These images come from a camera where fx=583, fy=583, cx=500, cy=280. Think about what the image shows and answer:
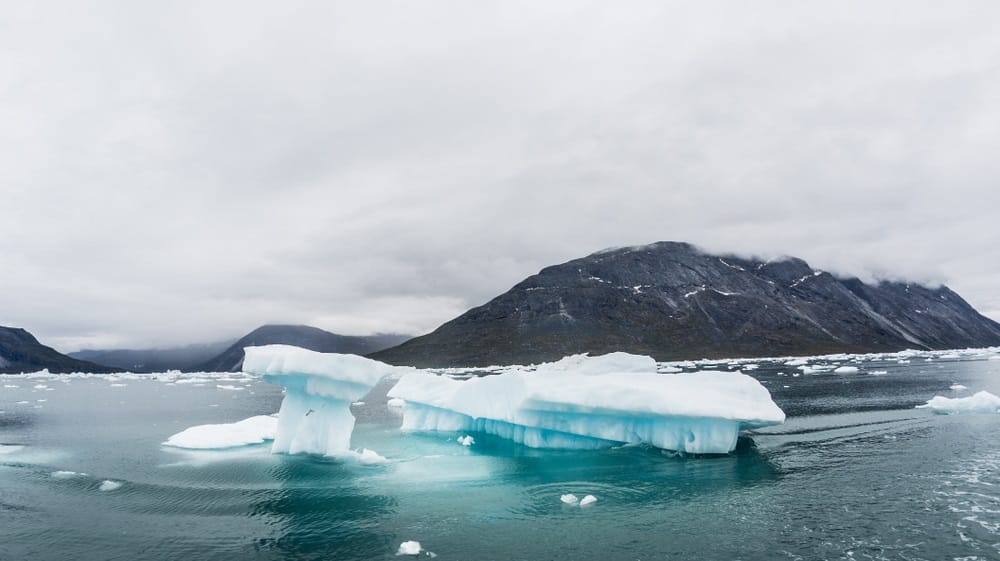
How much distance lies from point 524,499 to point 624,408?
7.96m

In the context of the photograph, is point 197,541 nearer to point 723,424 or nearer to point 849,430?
point 723,424

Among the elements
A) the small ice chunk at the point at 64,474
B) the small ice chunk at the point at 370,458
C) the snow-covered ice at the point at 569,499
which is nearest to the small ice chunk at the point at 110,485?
the small ice chunk at the point at 64,474

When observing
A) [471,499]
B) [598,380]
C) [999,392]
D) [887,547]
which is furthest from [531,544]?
[999,392]

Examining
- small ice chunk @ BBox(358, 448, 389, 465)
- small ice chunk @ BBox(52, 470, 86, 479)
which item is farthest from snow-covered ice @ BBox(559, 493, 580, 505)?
small ice chunk @ BBox(52, 470, 86, 479)

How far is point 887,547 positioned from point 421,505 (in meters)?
13.0

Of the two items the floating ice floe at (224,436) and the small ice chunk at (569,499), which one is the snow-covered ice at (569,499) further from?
the floating ice floe at (224,436)

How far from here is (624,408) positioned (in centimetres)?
2588

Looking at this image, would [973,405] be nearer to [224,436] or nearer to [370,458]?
[370,458]

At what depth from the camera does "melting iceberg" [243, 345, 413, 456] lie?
2481 centimetres

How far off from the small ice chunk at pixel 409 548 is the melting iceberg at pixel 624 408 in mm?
12829

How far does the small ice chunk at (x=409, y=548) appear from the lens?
14.8m

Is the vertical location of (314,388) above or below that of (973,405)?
above

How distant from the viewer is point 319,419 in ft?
90.7

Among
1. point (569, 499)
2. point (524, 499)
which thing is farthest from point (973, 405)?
point (524, 499)
